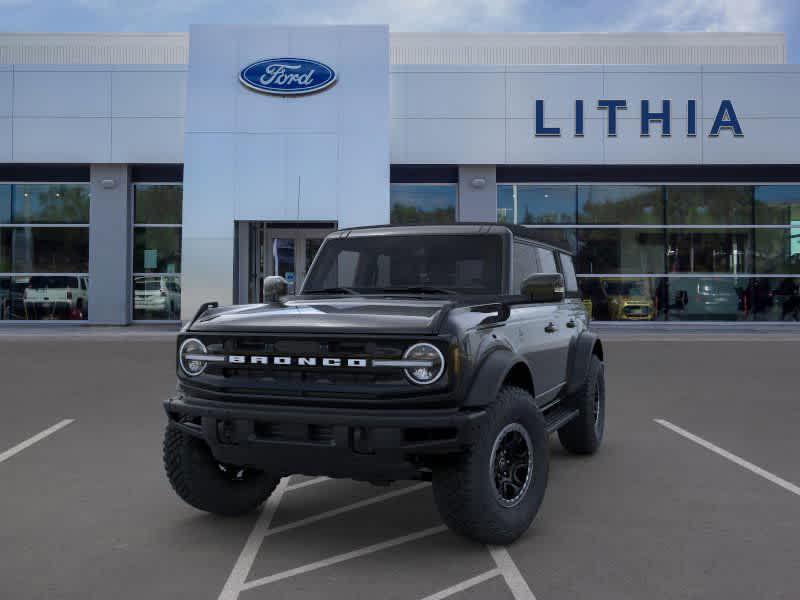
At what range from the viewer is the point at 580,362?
20.4 feet

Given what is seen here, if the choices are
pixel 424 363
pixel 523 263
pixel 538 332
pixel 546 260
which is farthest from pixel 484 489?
pixel 546 260

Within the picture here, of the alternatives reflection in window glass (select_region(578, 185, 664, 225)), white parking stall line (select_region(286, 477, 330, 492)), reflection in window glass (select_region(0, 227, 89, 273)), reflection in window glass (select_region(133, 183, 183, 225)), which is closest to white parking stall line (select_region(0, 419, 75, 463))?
white parking stall line (select_region(286, 477, 330, 492))

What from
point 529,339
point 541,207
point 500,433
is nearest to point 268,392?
point 500,433

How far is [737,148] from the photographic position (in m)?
21.9

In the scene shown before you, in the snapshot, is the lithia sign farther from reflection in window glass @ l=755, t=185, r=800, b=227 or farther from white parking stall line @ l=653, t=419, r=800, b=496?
white parking stall line @ l=653, t=419, r=800, b=496

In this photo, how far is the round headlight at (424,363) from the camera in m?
3.95

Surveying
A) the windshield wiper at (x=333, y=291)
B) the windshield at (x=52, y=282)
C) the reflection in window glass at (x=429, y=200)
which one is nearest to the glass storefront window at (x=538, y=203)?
the reflection in window glass at (x=429, y=200)

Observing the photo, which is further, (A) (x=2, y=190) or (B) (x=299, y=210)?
(A) (x=2, y=190)

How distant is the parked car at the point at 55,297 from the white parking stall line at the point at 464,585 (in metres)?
21.7

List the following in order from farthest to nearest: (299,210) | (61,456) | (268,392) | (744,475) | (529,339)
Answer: (299,210) → (61,456) → (744,475) → (529,339) → (268,392)

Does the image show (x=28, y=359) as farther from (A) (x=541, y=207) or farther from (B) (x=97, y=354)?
(A) (x=541, y=207)

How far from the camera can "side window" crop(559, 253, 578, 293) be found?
6617 millimetres

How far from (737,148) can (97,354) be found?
683 inches

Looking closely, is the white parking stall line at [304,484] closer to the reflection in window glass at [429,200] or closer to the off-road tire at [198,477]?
the off-road tire at [198,477]
